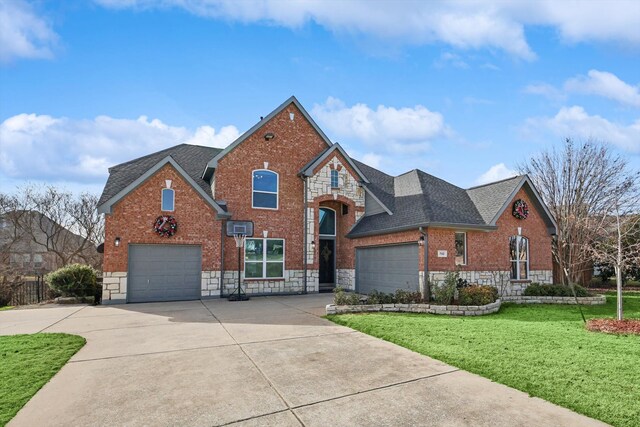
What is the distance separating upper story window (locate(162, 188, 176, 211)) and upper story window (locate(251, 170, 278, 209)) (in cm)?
351

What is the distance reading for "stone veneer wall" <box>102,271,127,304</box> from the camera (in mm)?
13383

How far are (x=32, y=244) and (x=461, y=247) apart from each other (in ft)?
99.2

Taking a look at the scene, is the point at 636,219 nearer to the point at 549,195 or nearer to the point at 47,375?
the point at 549,195

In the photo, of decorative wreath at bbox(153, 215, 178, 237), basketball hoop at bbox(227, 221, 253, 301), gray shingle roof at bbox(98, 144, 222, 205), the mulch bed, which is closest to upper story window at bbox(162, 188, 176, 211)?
decorative wreath at bbox(153, 215, 178, 237)

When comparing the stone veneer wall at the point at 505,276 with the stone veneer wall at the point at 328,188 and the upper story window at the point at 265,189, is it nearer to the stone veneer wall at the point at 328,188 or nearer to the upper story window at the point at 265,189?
the stone veneer wall at the point at 328,188

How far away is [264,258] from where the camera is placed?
16609 millimetres

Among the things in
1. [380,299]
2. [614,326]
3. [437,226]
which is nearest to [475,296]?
[437,226]

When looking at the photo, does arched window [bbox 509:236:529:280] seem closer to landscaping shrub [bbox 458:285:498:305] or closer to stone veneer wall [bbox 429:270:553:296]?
stone veneer wall [bbox 429:270:553:296]

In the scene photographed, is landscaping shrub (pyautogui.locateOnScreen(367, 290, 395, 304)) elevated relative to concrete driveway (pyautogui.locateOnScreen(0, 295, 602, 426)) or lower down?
elevated

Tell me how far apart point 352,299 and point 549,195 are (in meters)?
16.5

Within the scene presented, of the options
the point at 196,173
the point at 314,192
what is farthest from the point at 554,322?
the point at 196,173

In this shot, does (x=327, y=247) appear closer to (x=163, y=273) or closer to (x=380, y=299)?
(x=380, y=299)

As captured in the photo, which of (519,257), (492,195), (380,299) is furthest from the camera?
(492,195)

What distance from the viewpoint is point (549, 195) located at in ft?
69.6
